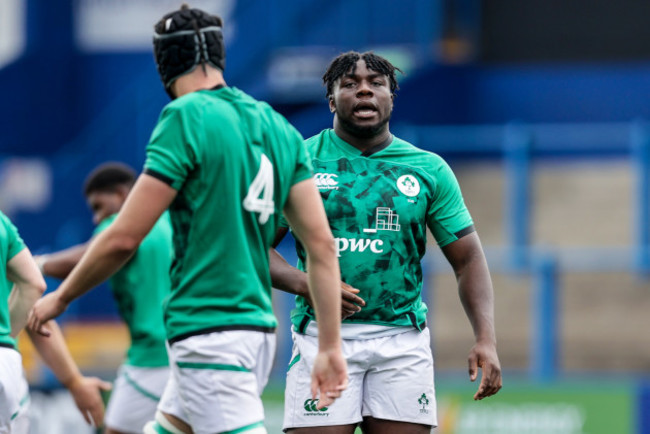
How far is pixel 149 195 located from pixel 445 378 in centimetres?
736

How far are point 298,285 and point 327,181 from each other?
0.54 m

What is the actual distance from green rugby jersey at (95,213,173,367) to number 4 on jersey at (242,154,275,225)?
3314mm

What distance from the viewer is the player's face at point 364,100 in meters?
5.52

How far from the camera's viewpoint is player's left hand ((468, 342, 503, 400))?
17.6ft

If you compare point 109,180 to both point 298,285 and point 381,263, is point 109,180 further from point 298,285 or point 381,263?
point 298,285

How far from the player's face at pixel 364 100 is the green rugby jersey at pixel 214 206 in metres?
1.08

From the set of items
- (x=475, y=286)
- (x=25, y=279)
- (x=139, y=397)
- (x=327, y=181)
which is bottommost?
(x=139, y=397)

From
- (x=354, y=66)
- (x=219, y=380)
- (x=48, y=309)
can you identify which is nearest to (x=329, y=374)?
(x=219, y=380)

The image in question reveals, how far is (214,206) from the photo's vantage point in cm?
439

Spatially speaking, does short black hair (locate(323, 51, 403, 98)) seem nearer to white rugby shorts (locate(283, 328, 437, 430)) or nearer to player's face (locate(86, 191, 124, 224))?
white rugby shorts (locate(283, 328, 437, 430))

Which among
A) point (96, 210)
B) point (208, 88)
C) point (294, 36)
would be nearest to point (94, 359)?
point (294, 36)

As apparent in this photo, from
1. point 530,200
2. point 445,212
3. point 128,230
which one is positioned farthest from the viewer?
point 530,200

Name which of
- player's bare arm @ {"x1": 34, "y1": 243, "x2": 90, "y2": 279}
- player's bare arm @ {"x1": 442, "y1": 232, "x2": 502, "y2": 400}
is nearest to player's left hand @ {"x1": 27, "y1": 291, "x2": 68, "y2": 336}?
player's bare arm @ {"x1": 442, "y1": 232, "x2": 502, "y2": 400}

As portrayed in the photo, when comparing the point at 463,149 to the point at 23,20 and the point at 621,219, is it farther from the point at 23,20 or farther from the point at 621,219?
the point at 23,20
